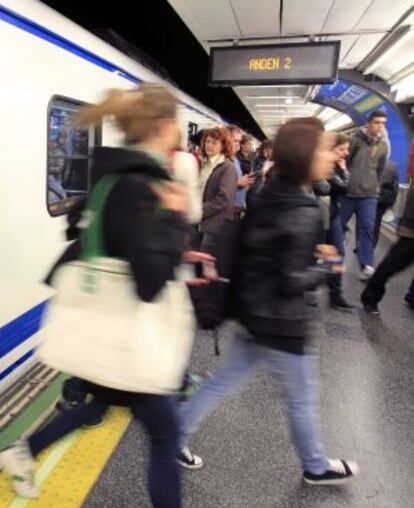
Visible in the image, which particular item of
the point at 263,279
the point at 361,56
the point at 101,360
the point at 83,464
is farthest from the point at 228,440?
the point at 361,56

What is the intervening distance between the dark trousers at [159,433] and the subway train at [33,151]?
1.05m

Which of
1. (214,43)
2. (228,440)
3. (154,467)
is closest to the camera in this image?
(154,467)

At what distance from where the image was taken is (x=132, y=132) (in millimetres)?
1318

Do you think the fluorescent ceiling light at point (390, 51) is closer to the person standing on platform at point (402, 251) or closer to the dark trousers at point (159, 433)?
the person standing on platform at point (402, 251)

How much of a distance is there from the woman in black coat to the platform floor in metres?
0.29

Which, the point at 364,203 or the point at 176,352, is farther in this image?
the point at 364,203

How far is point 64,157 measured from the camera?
282 centimetres

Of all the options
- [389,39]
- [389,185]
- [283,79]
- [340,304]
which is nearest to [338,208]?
[340,304]

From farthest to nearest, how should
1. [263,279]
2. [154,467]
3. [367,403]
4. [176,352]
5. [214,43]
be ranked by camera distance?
[214,43] → [367,403] → [263,279] → [154,467] → [176,352]

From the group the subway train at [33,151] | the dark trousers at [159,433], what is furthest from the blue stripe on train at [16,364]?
the dark trousers at [159,433]

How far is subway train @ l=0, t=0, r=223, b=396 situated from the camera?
222cm

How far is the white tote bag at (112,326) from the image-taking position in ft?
Result: 4.12

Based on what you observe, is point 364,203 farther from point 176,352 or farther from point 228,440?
point 176,352

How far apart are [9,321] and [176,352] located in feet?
4.70
